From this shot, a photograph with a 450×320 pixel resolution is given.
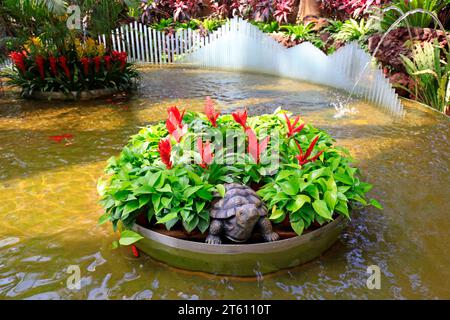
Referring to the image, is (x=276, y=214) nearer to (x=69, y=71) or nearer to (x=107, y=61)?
(x=69, y=71)

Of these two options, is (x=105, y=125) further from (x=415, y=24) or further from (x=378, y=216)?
(x=415, y=24)

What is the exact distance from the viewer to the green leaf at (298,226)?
116 inches

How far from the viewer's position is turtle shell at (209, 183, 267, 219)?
297 centimetres

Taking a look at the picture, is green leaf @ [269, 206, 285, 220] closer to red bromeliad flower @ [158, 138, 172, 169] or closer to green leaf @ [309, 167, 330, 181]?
green leaf @ [309, 167, 330, 181]

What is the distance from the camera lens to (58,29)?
8625mm

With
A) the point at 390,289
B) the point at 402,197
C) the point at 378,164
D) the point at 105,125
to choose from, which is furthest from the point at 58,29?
the point at 390,289

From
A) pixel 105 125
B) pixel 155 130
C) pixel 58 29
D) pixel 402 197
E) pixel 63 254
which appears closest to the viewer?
pixel 63 254

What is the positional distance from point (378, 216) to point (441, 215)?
57 centimetres

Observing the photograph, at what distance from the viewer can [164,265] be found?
309 cm

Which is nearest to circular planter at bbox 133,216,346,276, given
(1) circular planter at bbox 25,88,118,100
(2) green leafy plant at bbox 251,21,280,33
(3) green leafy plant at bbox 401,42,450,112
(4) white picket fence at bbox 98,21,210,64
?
(3) green leafy plant at bbox 401,42,450,112

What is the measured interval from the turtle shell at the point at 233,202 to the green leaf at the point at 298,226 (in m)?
0.23

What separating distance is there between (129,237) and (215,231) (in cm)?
65

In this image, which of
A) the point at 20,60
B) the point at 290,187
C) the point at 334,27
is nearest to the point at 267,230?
the point at 290,187

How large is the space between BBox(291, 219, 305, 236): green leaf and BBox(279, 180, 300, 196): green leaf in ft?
0.71
